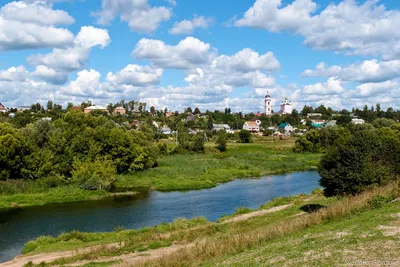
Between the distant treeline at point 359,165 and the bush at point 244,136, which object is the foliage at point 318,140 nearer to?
the bush at point 244,136

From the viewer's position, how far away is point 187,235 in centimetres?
2558

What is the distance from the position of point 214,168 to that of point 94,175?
23135mm

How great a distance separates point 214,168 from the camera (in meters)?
71.1

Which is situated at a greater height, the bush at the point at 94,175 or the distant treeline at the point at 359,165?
the distant treeline at the point at 359,165

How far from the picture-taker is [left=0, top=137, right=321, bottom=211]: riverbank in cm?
4803

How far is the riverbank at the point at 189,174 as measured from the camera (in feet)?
158

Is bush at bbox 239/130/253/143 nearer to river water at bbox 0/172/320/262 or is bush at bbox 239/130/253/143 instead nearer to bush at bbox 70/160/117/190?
river water at bbox 0/172/320/262

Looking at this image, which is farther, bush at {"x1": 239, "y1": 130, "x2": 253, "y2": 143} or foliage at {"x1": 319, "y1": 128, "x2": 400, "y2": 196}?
bush at {"x1": 239, "y1": 130, "x2": 253, "y2": 143}

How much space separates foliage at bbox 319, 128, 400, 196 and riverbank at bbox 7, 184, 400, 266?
12.9ft

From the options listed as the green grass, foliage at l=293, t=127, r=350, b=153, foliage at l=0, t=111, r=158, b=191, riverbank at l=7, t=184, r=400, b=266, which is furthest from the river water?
foliage at l=293, t=127, r=350, b=153

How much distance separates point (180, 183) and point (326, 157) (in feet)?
103

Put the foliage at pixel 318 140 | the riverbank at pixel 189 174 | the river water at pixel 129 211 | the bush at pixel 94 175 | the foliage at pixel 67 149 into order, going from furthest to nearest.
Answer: the foliage at pixel 318 140, the foliage at pixel 67 149, the bush at pixel 94 175, the riverbank at pixel 189 174, the river water at pixel 129 211

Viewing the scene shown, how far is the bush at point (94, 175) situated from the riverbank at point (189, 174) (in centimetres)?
135

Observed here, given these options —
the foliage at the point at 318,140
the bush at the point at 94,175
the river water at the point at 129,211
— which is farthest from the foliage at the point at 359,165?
the foliage at the point at 318,140
